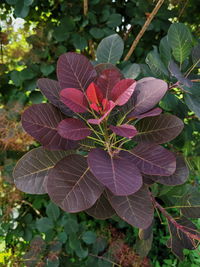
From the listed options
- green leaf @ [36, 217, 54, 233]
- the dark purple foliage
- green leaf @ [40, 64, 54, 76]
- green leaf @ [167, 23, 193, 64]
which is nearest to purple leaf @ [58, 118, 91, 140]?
the dark purple foliage

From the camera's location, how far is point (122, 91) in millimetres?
654

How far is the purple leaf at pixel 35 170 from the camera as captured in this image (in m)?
0.70

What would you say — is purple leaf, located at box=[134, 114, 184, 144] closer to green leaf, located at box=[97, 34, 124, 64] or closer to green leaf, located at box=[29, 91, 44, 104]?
green leaf, located at box=[97, 34, 124, 64]

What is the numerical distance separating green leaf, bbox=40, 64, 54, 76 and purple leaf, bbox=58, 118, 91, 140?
796mm

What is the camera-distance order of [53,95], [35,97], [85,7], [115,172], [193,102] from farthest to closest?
[35,97] < [85,7] < [193,102] < [53,95] < [115,172]

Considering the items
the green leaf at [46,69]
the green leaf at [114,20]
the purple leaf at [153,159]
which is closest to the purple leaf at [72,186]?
the purple leaf at [153,159]

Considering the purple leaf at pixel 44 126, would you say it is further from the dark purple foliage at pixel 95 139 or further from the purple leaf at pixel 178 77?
the purple leaf at pixel 178 77

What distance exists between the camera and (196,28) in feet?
5.51

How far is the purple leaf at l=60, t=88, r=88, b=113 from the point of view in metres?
0.63

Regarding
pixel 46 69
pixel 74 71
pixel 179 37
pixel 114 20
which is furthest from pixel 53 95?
pixel 114 20

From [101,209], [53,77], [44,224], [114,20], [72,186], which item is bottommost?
[44,224]

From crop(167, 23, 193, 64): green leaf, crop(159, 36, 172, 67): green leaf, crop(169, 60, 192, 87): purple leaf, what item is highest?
crop(167, 23, 193, 64): green leaf

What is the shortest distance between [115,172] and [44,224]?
95 centimetres

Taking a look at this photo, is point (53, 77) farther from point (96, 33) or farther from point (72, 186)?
point (72, 186)
